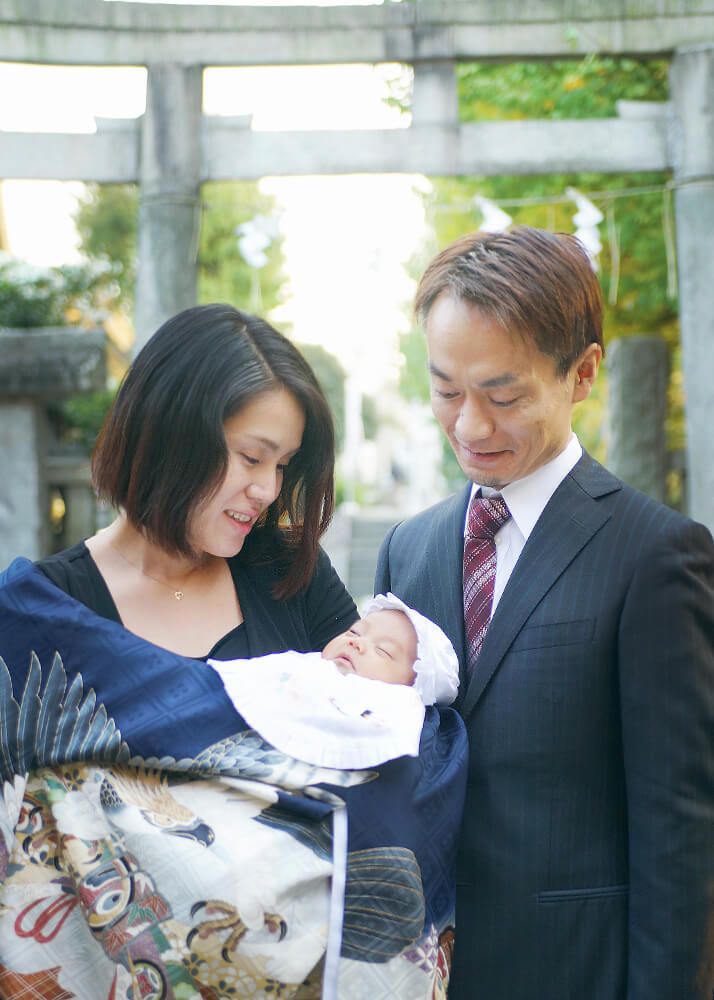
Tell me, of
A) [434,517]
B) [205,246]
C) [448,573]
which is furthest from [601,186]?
[205,246]


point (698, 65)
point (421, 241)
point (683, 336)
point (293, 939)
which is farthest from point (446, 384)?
point (421, 241)

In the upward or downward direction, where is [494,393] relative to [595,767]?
upward

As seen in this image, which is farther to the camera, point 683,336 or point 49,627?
point 683,336

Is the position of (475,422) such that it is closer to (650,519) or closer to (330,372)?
(650,519)

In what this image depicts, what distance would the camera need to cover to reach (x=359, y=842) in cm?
202

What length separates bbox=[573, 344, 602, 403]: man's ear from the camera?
2305 millimetres

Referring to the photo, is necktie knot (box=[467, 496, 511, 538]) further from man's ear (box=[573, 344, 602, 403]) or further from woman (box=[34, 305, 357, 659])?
woman (box=[34, 305, 357, 659])

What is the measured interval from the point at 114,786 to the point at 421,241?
8720mm

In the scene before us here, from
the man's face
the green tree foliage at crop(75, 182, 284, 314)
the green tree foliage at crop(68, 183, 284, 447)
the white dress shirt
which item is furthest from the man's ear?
the green tree foliage at crop(75, 182, 284, 314)

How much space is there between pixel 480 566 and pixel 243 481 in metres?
0.57

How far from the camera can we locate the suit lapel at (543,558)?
220cm

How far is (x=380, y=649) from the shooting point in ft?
8.07

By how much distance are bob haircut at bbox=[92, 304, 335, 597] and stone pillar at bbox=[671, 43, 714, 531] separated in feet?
14.5

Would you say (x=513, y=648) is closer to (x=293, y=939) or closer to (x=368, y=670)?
(x=368, y=670)
